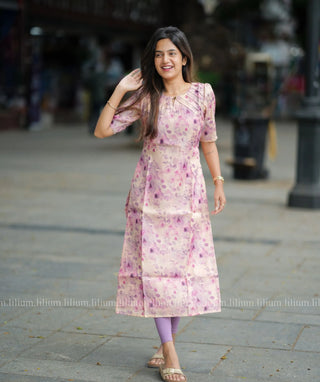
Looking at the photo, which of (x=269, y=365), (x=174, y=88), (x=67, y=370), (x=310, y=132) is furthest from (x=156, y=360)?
(x=310, y=132)

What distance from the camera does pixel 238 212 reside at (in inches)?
357

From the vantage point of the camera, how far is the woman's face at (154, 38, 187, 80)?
3.94 meters

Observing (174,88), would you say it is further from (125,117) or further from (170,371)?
(170,371)

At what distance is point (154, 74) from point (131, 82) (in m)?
0.13

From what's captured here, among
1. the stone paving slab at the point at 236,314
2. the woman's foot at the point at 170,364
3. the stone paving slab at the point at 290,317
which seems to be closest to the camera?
the woman's foot at the point at 170,364

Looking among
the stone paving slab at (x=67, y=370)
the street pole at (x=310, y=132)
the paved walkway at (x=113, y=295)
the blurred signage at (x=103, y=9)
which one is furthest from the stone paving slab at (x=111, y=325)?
the blurred signage at (x=103, y=9)

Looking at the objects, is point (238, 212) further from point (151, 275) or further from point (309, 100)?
point (151, 275)

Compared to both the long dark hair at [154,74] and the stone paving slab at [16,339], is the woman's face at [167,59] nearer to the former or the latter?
the long dark hair at [154,74]

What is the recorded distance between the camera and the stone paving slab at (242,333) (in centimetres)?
450

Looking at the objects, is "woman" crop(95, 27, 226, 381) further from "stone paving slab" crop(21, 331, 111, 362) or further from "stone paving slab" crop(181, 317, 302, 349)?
"stone paving slab" crop(181, 317, 302, 349)

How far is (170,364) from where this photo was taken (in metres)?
3.94

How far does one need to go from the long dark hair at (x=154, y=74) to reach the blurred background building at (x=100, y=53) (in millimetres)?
9324

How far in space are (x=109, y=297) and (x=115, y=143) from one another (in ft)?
44.1

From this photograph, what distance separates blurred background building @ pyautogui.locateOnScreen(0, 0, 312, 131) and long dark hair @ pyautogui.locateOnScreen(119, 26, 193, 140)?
9.32 metres
